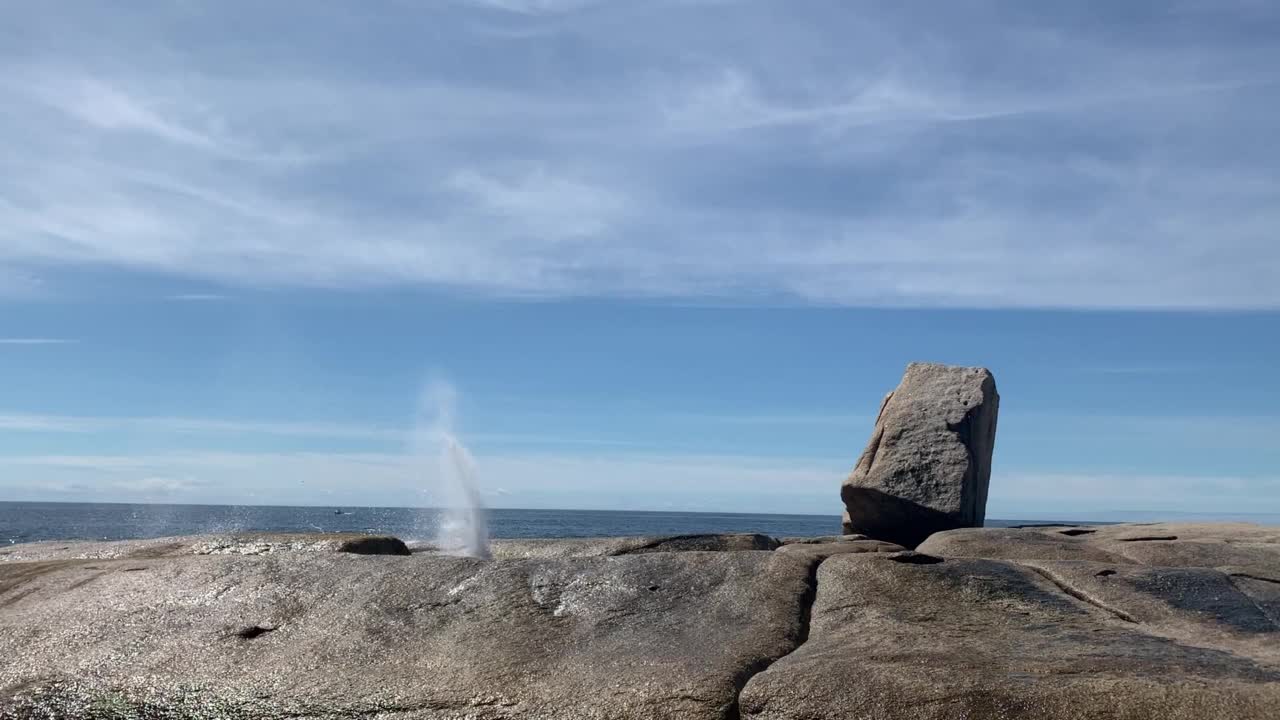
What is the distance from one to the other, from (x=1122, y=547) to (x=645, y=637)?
711 centimetres

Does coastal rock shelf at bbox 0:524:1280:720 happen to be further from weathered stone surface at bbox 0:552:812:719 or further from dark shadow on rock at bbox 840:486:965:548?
dark shadow on rock at bbox 840:486:965:548

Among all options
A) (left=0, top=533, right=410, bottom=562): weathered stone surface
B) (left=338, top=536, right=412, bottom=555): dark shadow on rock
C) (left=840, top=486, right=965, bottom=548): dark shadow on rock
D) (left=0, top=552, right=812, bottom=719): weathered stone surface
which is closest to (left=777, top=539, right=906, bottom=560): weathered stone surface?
(left=0, top=552, right=812, bottom=719): weathered stone surface

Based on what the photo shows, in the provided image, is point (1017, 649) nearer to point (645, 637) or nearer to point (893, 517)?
point (645, 637)

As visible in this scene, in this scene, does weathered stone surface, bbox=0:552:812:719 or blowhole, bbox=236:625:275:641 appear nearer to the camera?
weathered stone surface, bbox=0:552:812:719

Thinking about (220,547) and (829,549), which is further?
(220,547)

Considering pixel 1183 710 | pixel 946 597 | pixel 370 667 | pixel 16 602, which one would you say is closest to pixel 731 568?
pixel 946 597

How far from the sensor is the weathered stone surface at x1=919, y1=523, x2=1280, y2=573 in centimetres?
1291

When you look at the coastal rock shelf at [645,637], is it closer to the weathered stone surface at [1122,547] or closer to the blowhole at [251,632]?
the blowhole at [251,632]

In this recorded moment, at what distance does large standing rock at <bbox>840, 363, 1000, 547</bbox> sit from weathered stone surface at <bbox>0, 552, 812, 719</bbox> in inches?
447

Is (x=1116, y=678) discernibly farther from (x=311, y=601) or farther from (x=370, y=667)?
(x=311, y=601)

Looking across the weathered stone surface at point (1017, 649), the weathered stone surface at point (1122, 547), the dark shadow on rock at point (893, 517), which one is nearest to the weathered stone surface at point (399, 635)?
the weathered stone surface at point (1017, 649)

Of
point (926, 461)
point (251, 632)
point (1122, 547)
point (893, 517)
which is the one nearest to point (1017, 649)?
point (1122, 547)

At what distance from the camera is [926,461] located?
22281 mm

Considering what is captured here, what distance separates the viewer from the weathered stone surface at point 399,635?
8672 millimetres
